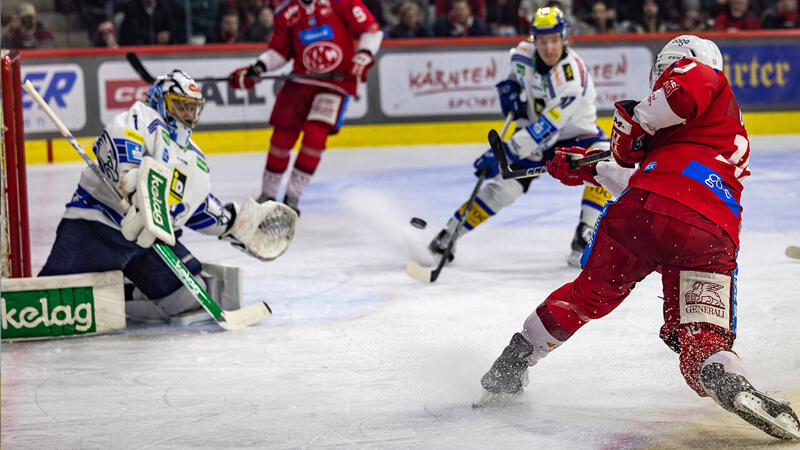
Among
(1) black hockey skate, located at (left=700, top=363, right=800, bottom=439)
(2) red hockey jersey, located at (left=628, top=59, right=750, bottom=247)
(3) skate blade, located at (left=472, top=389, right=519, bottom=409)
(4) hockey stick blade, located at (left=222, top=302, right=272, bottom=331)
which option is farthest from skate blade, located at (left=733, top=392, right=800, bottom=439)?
(4) hockey stick blade, located at (left=222, top=302, right=272, bottom=331)

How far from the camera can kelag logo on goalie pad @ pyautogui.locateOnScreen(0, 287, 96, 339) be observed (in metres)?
3.91

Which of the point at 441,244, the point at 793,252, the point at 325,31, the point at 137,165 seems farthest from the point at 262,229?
the point at 325,31

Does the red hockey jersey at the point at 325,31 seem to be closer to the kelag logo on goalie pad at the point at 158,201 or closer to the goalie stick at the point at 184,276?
the goalie stick at the point at 184,276

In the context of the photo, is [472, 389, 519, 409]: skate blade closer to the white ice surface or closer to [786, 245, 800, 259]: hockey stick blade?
the white ice surface

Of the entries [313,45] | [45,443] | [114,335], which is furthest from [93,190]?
[313,45]

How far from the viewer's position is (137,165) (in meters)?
3.86

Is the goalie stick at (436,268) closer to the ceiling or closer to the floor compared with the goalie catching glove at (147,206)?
Result: closer to the floor

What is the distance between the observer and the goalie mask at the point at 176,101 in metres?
4.04

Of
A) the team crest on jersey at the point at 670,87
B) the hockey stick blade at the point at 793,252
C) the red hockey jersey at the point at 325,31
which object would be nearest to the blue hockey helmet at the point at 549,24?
the hockey stick blade at the point at 793,252

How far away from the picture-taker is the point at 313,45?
22.1ft

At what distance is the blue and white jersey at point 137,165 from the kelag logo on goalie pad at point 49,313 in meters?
0.29

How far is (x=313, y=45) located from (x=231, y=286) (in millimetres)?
2796

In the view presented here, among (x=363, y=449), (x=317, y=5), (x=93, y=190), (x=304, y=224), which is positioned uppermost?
(x=317, y=5)

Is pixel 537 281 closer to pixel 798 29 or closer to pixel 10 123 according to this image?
pixel 10 123
